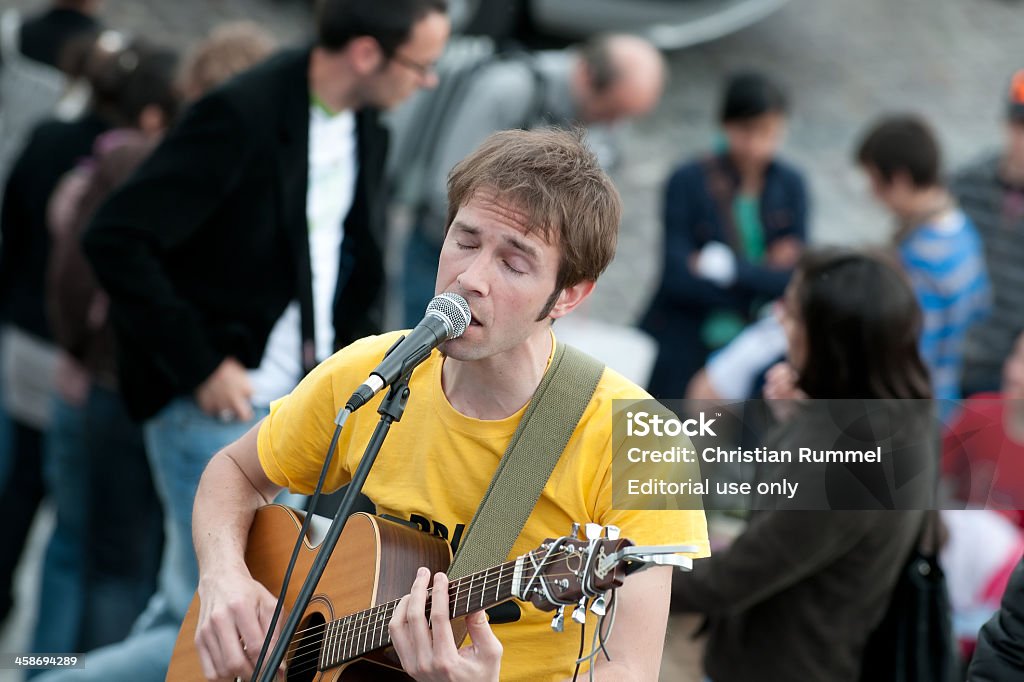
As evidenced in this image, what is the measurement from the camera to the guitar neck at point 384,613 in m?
2.22

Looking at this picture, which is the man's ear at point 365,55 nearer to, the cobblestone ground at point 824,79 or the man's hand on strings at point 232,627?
the man's hand on strings at point 232,627

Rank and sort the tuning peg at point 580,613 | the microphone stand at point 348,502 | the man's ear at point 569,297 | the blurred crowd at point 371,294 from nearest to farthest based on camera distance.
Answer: the tuning peg at point 580,613
the microphone stand at point 348,502
the man's ear at point 569,297
the blurred crowd at point 371,294

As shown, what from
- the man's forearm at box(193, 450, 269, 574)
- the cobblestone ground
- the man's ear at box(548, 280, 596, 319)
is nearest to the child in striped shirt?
the cobblestone ground

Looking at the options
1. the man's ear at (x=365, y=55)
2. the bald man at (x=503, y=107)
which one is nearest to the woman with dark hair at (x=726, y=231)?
the bald man at (x=503, y=107)

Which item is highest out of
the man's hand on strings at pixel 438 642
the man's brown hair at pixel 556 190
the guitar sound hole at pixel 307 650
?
the man's brown hair at pixel 556 190

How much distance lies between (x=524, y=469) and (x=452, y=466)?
181mm

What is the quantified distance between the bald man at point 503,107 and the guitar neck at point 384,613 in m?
3.30

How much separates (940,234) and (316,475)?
339 centimetres

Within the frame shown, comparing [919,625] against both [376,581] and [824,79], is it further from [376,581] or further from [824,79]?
[824,79]

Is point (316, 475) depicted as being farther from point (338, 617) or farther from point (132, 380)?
point (132, 380)

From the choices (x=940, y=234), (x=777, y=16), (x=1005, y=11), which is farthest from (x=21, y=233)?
(x=1005, y=11)

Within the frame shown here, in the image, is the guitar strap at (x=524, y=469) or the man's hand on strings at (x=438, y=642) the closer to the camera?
the man's hand on strings at (x=438, y=642)

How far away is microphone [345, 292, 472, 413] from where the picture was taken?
2184 millimetres

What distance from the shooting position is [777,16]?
38.2 feet
